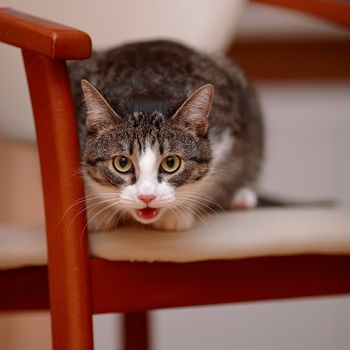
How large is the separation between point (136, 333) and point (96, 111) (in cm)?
67

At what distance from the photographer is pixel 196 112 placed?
1.05m

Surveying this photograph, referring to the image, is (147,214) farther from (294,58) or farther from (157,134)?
(294,58)

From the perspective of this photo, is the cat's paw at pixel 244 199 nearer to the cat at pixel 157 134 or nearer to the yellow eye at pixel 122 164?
the cat at pixel 157 134

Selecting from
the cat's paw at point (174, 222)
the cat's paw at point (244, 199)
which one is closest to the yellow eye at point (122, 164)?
the cat's paw at point (174, 222)

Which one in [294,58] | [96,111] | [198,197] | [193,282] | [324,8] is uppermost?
[294,58]

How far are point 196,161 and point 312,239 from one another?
0.20 metres

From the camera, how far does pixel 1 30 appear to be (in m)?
0.98

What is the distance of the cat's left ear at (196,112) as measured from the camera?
103 cm

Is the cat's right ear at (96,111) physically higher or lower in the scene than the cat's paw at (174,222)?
higher

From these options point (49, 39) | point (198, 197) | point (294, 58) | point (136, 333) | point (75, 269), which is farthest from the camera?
point (294, 58)

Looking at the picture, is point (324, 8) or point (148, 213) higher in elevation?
point (324, 8)

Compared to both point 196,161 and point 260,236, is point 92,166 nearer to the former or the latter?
point 196,161

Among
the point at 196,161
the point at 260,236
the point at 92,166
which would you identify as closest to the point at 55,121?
the point at 92,166

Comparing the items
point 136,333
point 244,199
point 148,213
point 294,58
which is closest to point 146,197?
point 148,213
